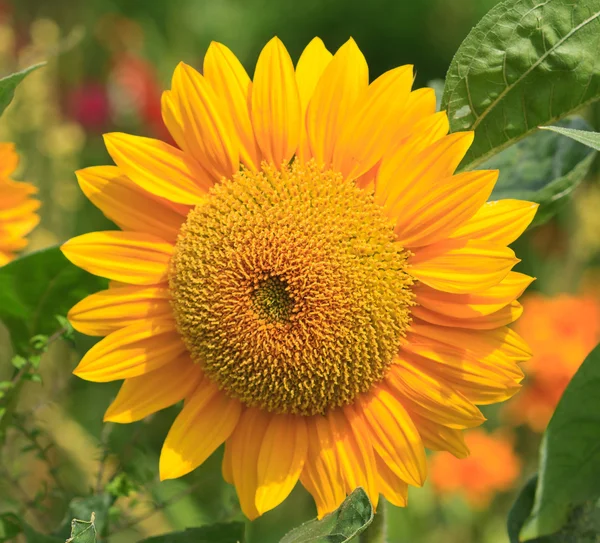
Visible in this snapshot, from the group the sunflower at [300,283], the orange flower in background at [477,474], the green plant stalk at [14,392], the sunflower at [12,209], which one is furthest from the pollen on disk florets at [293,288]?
the orange flower in background at [477,474]

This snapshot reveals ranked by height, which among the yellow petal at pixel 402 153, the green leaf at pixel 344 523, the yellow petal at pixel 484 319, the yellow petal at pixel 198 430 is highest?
the yellow petal at pixel 402 153

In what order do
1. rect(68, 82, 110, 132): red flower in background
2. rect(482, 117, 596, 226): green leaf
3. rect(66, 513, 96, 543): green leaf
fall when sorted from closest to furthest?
rect(66, 513, 96, 543): green leaf → rect(482, 117, 596, 226): green leaf → rect(68, 82, 110, 132): red flower in background

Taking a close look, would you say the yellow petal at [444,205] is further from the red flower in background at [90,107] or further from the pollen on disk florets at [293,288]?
the red flower in background at [90,107]

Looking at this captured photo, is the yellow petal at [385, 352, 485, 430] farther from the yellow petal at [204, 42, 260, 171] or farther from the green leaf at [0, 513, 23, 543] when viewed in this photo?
the green leaf at [0, 513, 23, 543]

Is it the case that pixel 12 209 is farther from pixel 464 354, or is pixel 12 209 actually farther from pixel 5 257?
pixel 464 354

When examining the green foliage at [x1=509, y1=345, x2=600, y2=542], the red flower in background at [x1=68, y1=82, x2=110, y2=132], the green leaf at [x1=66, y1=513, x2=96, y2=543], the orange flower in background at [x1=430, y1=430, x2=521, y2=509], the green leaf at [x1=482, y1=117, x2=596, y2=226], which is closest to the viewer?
the green leaf at [x1=66, y1=513, x2=96, y2=543]

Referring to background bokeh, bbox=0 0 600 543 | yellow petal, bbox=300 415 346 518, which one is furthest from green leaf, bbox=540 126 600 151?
background bokeh, bbox=0 0 600 543
